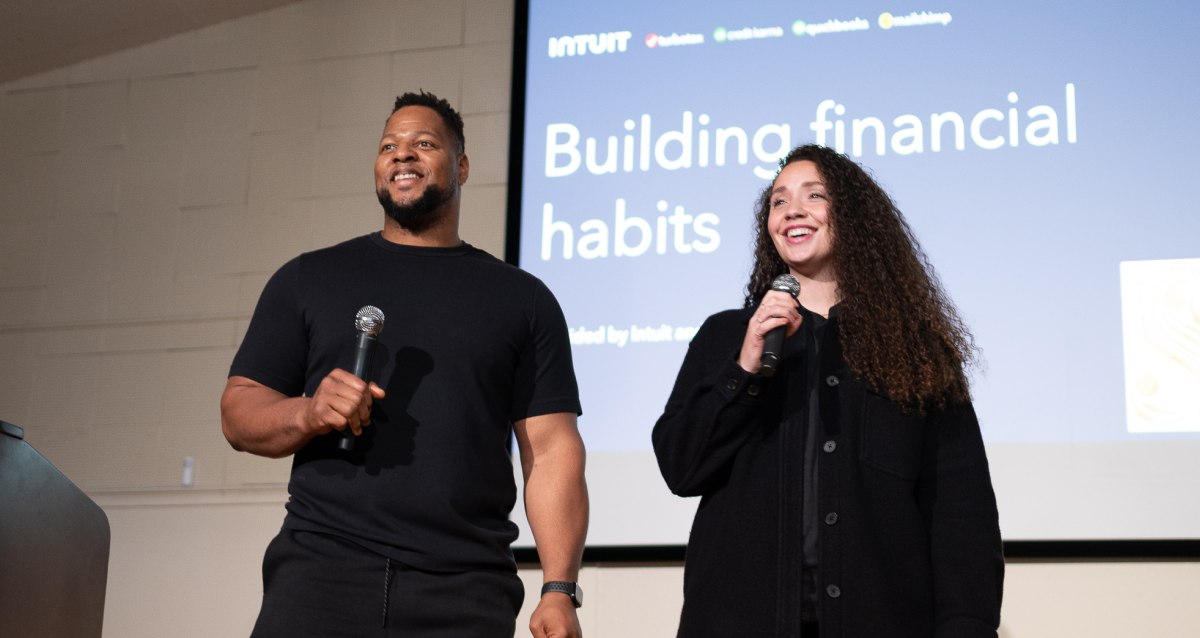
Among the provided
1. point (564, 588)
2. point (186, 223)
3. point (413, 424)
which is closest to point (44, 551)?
point (413, 424)

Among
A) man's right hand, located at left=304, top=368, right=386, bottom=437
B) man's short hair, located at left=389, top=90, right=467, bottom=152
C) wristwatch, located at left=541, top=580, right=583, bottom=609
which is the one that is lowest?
wristwatch, located at left=541, top=580, right=583, bottom=609

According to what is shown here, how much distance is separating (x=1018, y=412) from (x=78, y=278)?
338 cm

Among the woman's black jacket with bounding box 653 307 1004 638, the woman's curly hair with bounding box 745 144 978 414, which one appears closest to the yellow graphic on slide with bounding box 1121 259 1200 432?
the woman's curly hair with bounding box 745 144 978 414

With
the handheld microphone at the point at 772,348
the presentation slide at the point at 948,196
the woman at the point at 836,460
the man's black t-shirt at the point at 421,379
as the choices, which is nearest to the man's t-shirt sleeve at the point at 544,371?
the man's black t-shirt at the point at 421,379

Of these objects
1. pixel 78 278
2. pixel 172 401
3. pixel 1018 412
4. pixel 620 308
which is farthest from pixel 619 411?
pixel 78 278

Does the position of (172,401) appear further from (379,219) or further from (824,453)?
(824,453)

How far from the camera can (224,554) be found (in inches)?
146

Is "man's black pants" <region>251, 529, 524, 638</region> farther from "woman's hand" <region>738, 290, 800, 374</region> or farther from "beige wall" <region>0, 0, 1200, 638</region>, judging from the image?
"beige wall" <region>0, 0, 1200, 638</region>

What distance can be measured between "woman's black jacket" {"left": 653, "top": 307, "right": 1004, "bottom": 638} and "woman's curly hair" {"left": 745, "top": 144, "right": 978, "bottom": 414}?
38 mm

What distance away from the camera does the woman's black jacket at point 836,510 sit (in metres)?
1.56

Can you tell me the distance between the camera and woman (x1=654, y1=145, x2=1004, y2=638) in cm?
157

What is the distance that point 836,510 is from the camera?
1595 mm

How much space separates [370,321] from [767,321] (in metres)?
0.58

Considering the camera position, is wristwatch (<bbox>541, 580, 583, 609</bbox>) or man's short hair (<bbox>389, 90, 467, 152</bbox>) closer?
wristwatch (<bbox>541, 580, 583, 609</bbox>)
